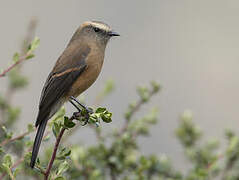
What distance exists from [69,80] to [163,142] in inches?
137

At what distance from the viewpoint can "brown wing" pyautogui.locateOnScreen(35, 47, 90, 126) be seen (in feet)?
12.4

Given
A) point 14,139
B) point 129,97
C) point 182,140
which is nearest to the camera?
point 14,139

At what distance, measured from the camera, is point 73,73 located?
4.00m

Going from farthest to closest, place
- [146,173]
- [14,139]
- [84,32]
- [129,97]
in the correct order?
[129,97]
[84,32]
[146,173]
[14,139]

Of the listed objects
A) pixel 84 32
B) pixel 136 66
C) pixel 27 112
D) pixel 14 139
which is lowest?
pixel 27 112

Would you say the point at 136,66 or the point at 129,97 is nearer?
the point at 129,97

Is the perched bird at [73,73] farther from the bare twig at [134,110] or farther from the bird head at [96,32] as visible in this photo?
the bare twig at [134,110]

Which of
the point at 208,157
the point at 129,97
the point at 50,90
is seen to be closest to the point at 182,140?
the point at 208,157

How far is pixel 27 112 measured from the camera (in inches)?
277

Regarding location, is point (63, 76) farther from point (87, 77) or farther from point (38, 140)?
point (38, 140)

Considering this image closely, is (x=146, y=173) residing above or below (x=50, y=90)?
below

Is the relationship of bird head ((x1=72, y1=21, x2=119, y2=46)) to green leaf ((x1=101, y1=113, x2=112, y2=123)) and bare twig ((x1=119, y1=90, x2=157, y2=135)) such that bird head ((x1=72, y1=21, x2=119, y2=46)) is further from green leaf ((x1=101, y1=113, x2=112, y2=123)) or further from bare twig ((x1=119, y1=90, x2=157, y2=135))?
green leaf ((x1=101, y1=113, x2=112, y2=123))

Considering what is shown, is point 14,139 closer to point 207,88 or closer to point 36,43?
point 36,43

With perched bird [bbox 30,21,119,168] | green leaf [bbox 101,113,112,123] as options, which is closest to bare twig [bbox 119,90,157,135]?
perched bird [bbox 30,21,119,168]
